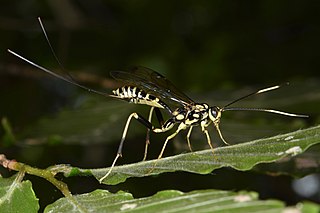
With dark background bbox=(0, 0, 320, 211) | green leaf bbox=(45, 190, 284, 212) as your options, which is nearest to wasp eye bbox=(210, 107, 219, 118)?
green leaf bbox=(45, 190, 284, 212)

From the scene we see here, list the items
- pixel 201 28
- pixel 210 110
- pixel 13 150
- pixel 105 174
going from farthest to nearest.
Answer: pixel 201 28
pixel 13 150
pixel 210 110
pixel 105 174

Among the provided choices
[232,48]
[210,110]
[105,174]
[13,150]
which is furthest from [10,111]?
[105,174]

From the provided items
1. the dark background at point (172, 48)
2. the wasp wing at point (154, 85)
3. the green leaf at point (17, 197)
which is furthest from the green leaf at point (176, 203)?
the dark background at point (172, 48)

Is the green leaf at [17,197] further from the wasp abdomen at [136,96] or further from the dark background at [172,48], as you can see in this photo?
the dark background at [172,48]

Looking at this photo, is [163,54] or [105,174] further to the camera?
[163,54]

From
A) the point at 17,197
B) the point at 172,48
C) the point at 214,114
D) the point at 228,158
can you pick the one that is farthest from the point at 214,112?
the point at 172,48

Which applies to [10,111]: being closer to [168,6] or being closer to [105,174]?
[168,6]

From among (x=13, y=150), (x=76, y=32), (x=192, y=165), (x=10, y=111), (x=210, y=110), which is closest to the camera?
(x=192, y=165)

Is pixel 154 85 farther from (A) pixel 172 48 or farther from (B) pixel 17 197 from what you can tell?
(A) pixel 172 48
